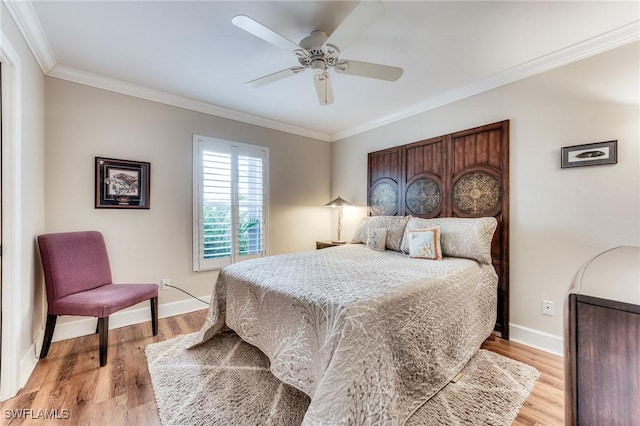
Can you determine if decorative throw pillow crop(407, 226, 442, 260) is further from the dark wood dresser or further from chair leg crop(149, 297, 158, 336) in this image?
chair leg crop(149, 297, 158, 336)

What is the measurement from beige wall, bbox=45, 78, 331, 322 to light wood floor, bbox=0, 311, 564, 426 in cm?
81

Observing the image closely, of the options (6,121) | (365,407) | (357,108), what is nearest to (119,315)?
(6,121)

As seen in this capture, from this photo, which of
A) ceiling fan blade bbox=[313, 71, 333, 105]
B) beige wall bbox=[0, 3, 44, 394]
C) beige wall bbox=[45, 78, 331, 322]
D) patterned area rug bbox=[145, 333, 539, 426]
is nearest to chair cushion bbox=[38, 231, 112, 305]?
beige wall bbox=[0, 3, 44, 394]

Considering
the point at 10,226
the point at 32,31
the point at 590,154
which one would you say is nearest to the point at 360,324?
the point at 10,226

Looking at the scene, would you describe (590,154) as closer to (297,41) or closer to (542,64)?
(542,64)

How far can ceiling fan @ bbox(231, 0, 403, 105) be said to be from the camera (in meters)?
1.47

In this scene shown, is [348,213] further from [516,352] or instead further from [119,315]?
[119,315]

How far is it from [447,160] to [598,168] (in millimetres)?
1220

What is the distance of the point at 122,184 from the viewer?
2.79m

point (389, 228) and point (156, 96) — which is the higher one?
point (156, 96)

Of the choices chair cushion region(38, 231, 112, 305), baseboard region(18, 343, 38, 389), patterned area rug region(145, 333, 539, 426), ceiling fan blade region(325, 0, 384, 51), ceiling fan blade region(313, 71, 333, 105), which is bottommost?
patterned area rug region(145, 333, 539, 426)

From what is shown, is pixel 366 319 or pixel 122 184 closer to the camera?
pixel 366 319

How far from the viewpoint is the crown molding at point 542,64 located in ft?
6.46

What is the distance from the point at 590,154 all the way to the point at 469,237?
109 cm
